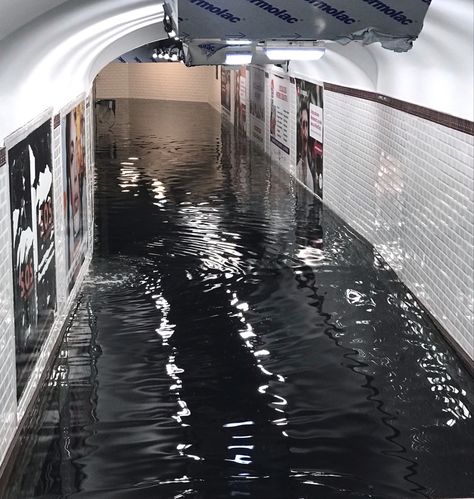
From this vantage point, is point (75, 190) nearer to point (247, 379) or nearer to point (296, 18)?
point (247, 379)

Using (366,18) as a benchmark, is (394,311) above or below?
below

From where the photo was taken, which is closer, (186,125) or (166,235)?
(166,235)

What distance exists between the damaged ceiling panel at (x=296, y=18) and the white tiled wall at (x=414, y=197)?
2148 mm

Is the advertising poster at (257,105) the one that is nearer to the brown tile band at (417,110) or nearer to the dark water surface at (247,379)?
the brown tile band at (417,110)

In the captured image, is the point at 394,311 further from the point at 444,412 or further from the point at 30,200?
the point at 30,200

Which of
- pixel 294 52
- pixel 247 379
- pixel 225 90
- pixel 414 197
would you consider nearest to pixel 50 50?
pixel 294 52

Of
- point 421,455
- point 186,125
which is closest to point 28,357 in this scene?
point 421,455

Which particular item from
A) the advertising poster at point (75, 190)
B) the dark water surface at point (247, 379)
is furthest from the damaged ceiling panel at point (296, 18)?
the advertising poster at point (75, 190)

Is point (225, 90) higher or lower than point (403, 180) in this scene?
higher

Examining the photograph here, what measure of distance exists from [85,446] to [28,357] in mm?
982

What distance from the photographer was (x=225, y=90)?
33500 millimetres

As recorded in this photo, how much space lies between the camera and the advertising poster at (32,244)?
6.54 metres

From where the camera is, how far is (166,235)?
43.5 ft

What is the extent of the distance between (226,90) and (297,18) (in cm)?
2753
